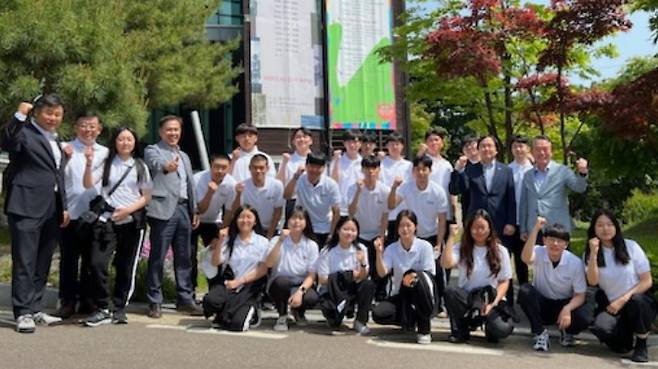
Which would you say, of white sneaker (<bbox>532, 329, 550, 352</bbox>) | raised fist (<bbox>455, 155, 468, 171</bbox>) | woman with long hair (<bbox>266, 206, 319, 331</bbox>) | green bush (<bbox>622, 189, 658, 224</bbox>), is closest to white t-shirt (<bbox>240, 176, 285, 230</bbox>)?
woman with long hair (<bbox>266, 206, 319, 331</bbox>)

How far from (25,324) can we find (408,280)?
3160 mm

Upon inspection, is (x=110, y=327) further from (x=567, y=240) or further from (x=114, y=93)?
(x=114, y=93)

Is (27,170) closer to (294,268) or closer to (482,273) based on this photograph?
(294,268)

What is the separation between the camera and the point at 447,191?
701 centimetres

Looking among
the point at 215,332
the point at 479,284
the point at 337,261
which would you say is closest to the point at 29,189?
the point at 215,332

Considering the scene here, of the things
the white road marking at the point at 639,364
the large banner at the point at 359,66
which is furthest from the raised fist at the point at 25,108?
the large banner at the point at 359,66

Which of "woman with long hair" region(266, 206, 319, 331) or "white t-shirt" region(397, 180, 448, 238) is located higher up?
"white t-shirt" region(397, 180, 448, 238)

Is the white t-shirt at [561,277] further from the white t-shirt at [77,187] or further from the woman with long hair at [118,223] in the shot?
the white t-shirt at [77,187]

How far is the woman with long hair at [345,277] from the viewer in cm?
606

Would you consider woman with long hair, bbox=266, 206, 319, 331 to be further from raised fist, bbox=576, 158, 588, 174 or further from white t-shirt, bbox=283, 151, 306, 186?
raised fist, bbox=576, 158, 588, 174

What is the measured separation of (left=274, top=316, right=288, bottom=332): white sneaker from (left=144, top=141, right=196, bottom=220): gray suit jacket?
142cm

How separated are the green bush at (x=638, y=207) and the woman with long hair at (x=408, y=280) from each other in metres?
14.6

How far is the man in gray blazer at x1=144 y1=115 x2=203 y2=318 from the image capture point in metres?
6.50

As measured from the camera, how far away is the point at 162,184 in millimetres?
6512
